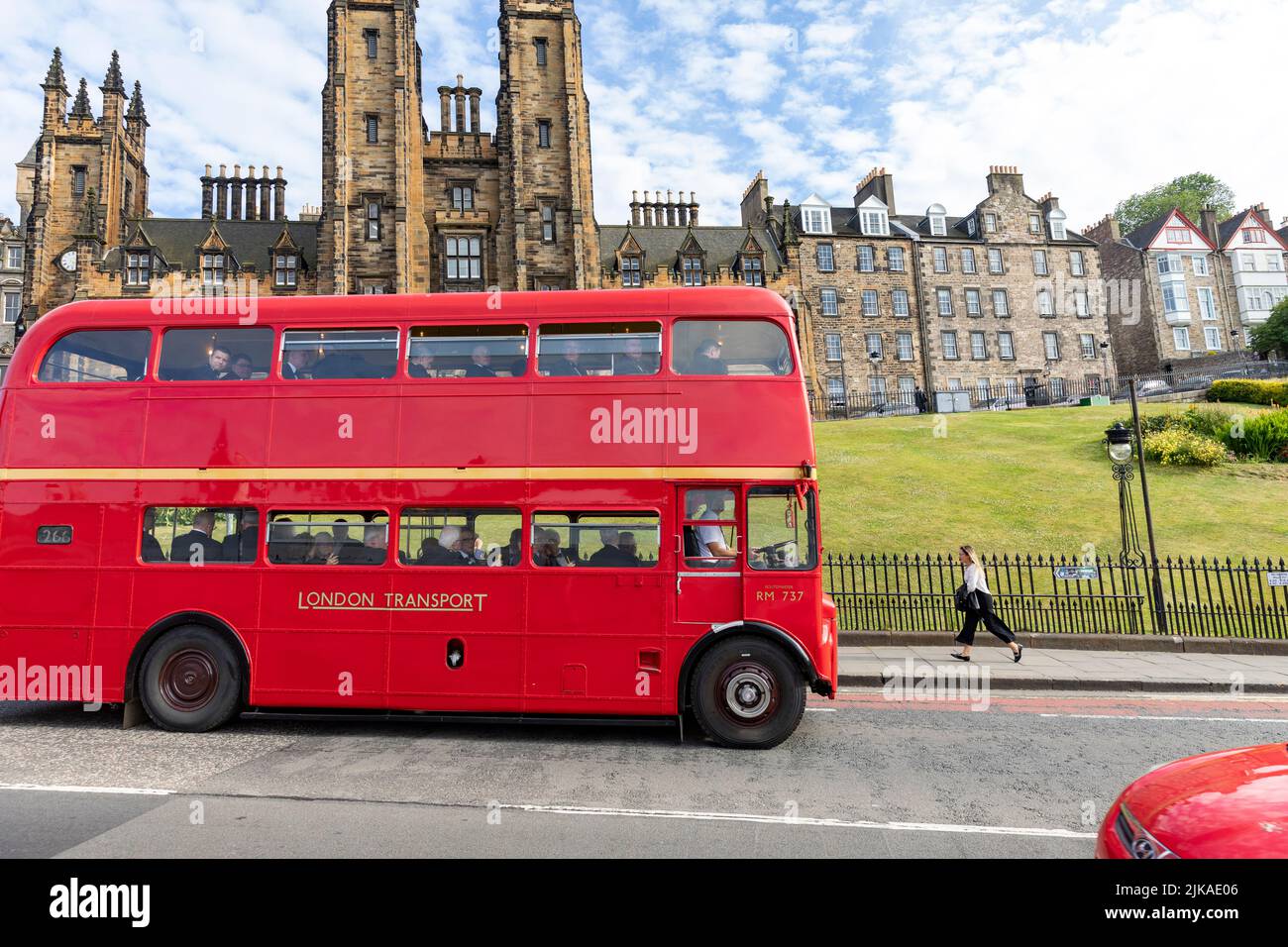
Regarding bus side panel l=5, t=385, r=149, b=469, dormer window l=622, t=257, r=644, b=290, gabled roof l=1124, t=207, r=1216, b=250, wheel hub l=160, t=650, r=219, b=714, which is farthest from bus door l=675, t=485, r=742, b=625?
gabled roof l=1124, t=207, r=1216, b=250

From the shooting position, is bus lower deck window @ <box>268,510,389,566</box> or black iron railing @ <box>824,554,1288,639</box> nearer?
bus lower deck window @ <box>268,510,389,566</box>

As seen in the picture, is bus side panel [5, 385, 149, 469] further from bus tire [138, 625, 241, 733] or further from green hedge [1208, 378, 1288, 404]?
green hedge [1208, 378, 1288, 404]

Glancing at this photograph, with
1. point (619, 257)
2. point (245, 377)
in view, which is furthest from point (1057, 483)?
point (619, 257)

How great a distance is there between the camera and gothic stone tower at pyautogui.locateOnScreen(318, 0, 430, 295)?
122 ft

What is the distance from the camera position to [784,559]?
7.00 m

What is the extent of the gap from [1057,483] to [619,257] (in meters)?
28.7

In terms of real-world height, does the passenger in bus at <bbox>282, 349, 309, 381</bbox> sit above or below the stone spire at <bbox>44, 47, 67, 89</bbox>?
below

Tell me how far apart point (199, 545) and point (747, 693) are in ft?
20.5

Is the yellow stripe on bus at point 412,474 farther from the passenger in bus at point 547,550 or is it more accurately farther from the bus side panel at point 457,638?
the bus side panel at point 457,638

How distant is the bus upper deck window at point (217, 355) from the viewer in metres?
7.54

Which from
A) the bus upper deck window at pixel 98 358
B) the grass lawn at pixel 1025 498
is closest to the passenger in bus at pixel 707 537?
the bus upper deck window at pixel 98 358

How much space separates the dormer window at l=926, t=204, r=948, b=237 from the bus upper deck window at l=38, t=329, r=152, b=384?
51141 millimetres
